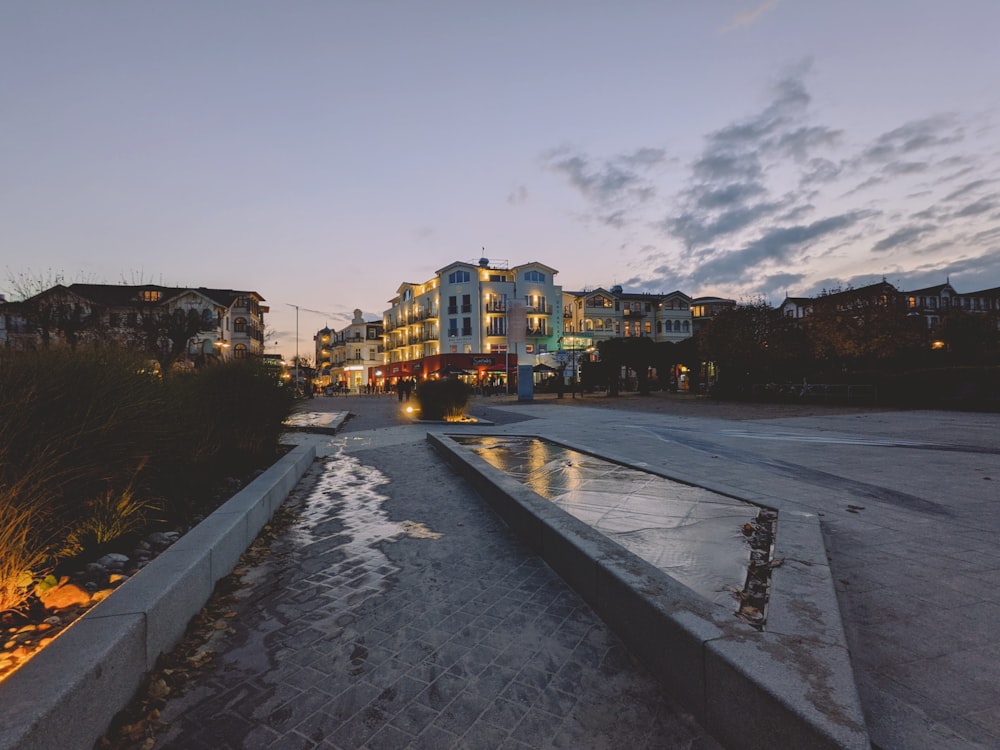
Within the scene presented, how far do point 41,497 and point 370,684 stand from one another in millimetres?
2451

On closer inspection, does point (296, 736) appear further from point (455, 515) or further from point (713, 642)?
point (455, 515)

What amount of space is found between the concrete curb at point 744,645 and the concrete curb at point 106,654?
8.13ft

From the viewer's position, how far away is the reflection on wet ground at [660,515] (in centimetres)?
327

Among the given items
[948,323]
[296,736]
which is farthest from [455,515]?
[948,323]

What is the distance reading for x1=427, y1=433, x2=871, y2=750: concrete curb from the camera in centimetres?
164

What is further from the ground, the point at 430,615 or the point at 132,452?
the point at 132,452

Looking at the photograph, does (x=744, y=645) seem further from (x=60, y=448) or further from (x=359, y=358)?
(x=359, y=358)

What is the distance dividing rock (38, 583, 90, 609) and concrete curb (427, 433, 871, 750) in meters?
3.15

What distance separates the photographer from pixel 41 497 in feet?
9.65

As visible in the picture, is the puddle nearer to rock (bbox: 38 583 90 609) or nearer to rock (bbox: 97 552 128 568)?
rock (bbox: 97 552 128 568)

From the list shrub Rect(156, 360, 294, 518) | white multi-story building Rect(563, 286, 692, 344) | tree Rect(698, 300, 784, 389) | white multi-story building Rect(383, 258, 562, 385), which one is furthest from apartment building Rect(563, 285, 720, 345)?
shrub Rect(156, 360, 294, 518)

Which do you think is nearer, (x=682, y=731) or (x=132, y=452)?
(x=682, y=731)

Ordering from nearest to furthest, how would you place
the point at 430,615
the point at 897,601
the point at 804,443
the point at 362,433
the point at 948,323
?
the point at 897,601
the point at 430,615
the point at 804,443
the point at 362,433
the point at 948,323

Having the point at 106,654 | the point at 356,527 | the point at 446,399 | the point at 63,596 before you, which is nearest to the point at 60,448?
the point at 63,596
